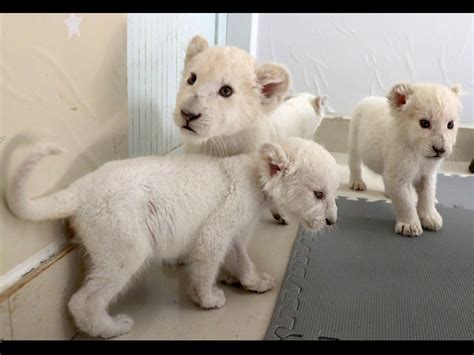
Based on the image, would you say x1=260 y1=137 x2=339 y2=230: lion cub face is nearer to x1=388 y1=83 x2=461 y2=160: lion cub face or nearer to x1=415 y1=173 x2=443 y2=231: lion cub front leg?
x1=388 y1=83 x2=461 y2=160: lion cub face

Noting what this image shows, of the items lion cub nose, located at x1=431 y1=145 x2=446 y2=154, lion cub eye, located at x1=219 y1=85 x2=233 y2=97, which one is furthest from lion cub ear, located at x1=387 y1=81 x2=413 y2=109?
lion cub eye, located at x1=219 y1=85 x2=233 y2=97

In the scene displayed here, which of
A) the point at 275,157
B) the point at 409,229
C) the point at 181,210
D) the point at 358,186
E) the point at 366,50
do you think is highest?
the point at 366,50

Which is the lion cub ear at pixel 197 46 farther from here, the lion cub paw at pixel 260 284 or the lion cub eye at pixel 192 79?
the lion cub paw at pixel 260 284

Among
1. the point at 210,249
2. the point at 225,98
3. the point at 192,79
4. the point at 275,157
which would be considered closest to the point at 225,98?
the point at 225,98

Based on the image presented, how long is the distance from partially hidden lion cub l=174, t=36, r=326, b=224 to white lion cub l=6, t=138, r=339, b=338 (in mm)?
131

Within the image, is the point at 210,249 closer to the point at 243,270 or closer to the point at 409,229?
the point at 243,270

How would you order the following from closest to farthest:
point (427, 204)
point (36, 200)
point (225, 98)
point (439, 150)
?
point (36, 200) < point (225, 98) < point (439, 150) < point (427, 204)

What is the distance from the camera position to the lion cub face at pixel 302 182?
1392 millimetres

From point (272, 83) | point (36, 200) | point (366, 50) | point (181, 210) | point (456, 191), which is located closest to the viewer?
point (36, 200)

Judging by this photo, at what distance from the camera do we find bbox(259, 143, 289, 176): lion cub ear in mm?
1384

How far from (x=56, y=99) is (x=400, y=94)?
1554mm

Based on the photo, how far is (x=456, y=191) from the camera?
2830mm

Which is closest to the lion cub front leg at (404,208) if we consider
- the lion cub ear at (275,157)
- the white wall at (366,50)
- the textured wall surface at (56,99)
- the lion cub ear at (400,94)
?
the lion cub ear at (400,94)
